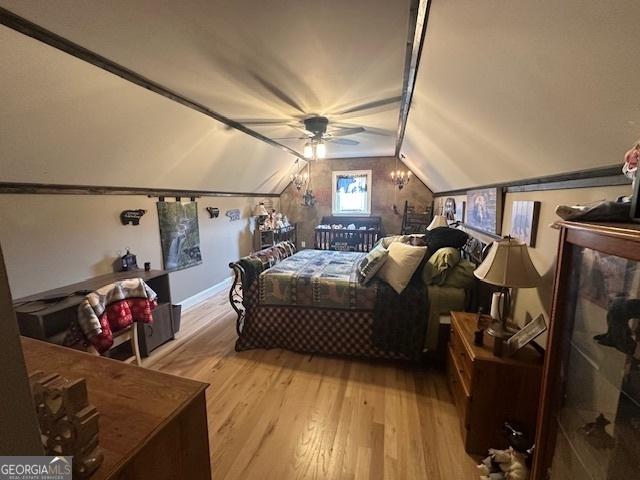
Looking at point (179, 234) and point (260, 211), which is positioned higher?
point (260, 211)

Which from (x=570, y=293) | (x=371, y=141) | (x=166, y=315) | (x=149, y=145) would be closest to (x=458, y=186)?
(x=371, y=141)

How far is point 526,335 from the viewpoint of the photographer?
4.83 ft

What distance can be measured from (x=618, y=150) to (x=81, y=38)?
253 cm

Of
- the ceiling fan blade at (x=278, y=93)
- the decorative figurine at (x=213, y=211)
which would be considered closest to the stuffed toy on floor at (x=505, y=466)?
the ceiling fan blade at (x=278, y=93)

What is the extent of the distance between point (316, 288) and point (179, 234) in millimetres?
2299

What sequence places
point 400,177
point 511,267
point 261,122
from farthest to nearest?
point 400,177, point 261,122, point 511,267

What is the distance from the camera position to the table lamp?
1.49 metres

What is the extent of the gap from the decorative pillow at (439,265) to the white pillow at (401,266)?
114 millimetres

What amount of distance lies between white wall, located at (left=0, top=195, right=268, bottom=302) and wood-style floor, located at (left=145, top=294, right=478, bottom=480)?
114cm

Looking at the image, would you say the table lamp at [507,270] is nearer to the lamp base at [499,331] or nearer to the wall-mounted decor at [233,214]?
the lamp base at [499,331]

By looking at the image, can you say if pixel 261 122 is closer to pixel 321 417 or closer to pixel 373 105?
pixel 373 105

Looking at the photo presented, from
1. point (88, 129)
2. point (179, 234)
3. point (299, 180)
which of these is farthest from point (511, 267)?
point (299, 180)

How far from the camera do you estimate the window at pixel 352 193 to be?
625cm

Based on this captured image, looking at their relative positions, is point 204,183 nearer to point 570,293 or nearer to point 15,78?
point 15,78
